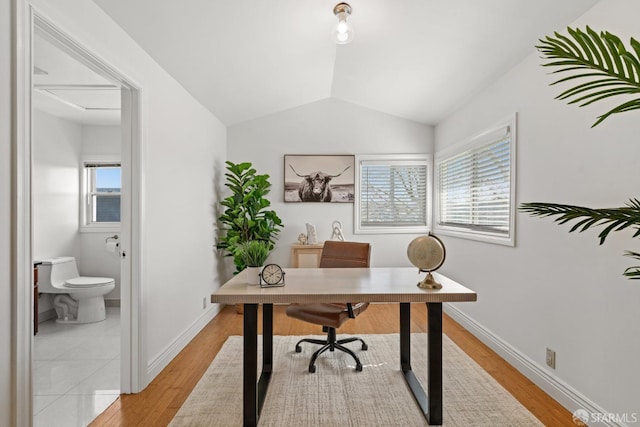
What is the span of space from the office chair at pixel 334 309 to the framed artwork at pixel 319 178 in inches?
71.4

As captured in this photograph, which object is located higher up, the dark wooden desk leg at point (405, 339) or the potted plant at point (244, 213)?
the potted plant at point (244, 213)

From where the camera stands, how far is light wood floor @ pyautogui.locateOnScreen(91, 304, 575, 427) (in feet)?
6.93

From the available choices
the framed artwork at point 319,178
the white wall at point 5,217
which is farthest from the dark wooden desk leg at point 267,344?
the framed artwork at point 319,178

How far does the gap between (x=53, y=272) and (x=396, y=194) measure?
417 cm

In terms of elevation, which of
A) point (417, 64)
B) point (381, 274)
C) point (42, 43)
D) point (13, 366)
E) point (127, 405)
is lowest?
point (127, 405)

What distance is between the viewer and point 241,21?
255 cm

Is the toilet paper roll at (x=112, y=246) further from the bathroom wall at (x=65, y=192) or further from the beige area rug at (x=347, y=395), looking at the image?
the beige area rug at (x=347, y=395)

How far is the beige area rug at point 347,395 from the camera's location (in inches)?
81.0

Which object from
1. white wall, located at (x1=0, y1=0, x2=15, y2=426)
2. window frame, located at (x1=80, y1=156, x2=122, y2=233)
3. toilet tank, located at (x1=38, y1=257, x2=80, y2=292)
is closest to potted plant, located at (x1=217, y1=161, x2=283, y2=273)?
window frame, located at (x1=80, y1=156, x2=122, y2=233)

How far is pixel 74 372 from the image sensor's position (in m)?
2.65

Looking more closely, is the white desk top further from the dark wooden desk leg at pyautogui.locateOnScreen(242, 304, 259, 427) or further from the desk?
the dark wooden desk leg at pyautogui.locateOnScreen(242, 304, 259, 427)

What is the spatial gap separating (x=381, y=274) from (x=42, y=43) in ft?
9.02

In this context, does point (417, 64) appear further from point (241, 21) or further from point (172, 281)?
point (172, 281)

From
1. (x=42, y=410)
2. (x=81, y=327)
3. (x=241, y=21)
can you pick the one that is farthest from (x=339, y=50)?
(x=81, y=327)
